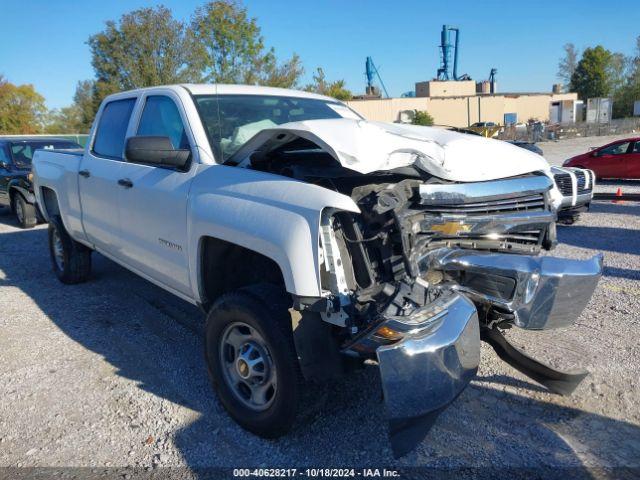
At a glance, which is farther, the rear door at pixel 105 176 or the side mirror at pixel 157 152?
the rear door at pixel 105 176

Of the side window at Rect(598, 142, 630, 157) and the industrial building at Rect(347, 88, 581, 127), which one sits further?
the industrial building at Rect(347, 88, 581, 127)

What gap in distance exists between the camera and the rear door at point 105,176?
4.50 metres

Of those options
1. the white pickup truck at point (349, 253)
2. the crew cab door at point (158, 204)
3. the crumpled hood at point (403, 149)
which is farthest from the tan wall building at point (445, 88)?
the white pickup truck at point (349, 253)

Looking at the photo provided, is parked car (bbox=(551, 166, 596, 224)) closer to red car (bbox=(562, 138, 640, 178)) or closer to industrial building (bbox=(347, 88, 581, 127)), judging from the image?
red car (bbox=(562, 138, 640, 178))

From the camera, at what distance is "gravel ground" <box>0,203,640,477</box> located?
294 cm

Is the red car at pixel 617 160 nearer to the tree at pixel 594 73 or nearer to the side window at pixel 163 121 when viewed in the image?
the side window at pixel 163 121

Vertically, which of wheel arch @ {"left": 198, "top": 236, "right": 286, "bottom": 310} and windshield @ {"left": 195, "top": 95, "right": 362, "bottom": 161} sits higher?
windshield @ {"left": 195, "top": 95, "right": 362, "bottom": 161}

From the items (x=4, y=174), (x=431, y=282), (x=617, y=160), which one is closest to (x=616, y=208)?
(x=617, y=160)

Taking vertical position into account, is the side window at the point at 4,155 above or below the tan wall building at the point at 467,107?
below

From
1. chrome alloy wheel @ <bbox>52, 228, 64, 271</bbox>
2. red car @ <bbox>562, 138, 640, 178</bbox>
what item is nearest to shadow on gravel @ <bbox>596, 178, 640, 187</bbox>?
red car @ <bbox>562, 138, 640, 178</bbox>

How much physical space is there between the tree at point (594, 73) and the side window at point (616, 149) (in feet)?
161

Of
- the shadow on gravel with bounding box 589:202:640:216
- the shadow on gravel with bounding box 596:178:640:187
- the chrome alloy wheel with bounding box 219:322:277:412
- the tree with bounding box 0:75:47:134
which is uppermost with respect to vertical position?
the tree with bounding box 0:75:47:134

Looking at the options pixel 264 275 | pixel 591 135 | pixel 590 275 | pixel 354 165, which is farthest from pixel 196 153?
pixel 591 135

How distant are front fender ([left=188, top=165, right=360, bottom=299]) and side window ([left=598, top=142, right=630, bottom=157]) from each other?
16.1 meters
